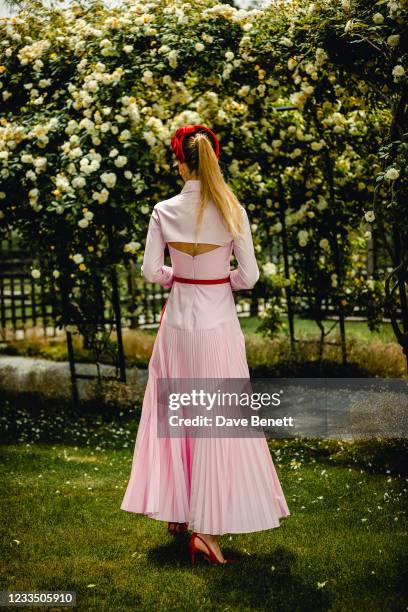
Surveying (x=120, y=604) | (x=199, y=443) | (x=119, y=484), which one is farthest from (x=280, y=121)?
(x=120, y=604)

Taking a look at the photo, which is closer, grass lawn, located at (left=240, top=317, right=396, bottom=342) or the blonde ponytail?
the blonde ponytail

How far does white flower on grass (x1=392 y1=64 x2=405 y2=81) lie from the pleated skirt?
2198 millimetres

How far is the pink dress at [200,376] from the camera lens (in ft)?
11.7

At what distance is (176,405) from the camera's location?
3.71 m

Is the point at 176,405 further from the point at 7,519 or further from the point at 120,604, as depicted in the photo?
the point at 7,519

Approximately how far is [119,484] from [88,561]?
1.32m

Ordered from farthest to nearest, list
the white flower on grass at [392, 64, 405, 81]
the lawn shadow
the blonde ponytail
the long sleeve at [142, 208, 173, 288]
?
→ 1. the white flower on grass at [392, 64, 405, 81]
2. the long sleeve at [142, 208, 173, 288]
3. the blonde ponytail
4. the lawn shadow

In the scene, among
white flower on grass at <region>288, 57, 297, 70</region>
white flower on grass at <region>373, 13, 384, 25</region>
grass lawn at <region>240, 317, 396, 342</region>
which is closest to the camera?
white flower on grass at <region>373, 13, 384, 25</region>

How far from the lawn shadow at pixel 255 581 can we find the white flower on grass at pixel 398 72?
2924mm

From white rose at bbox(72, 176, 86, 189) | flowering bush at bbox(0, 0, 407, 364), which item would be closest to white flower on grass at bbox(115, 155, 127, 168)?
flowering bush at bbox(0, 0, 407, 364)

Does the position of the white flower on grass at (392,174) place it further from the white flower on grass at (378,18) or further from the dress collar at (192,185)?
the dress collar at (192,185)

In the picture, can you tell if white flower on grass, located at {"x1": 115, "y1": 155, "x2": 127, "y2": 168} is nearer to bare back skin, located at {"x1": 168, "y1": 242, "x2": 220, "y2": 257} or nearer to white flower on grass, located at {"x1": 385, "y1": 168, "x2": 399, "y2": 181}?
white flower on grass, located at {"x1": 385, "y1": 168, "x2": 399, "y2": 181}

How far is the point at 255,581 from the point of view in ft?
11.4

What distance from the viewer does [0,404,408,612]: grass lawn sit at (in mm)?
3338
